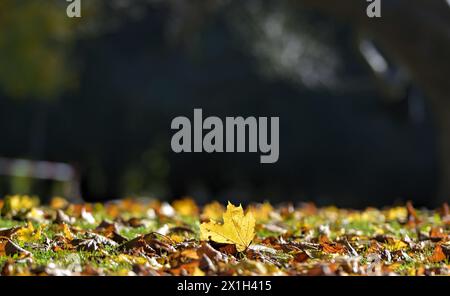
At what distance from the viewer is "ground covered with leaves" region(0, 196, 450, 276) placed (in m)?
3.10

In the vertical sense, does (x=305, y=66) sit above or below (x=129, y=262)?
above

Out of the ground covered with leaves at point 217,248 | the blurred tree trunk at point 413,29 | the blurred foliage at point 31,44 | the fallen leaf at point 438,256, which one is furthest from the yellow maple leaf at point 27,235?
the blurred foliage at point 31,44

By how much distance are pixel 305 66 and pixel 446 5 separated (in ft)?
33.1

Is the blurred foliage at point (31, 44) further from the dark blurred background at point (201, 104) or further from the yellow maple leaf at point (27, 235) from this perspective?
the yellow maple leaf at point (27, 235)

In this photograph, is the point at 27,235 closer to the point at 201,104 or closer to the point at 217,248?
the point at 217,248

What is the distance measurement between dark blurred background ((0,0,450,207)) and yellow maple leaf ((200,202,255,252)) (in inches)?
671

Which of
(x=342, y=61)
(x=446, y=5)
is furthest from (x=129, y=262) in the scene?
(x=342, y=61)

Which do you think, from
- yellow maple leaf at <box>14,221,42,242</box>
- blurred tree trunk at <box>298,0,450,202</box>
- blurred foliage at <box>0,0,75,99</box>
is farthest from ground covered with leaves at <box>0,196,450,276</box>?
blurred foliage at <box>0,0,75,99</box>

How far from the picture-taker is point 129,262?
3.31m

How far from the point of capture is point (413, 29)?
38.8 feet

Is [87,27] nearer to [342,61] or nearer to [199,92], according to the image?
[199,92]

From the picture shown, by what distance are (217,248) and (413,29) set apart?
29.0 ft

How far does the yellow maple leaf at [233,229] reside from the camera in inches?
133

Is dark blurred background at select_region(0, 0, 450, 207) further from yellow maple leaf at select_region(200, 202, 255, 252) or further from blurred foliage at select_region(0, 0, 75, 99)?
yellow maple leaf at select_region(200, 202, 255, 252)
